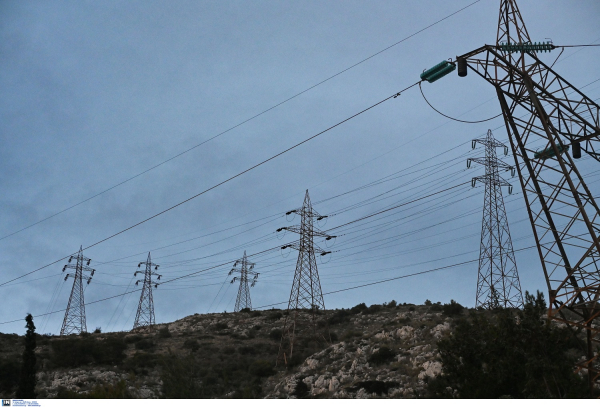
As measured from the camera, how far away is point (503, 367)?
21141 millimetres

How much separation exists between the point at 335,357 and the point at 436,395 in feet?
71.5

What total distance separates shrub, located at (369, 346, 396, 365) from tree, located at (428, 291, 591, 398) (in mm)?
19009

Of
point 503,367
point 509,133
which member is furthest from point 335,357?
point 509,133

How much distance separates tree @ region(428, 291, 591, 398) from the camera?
1928 centimetres

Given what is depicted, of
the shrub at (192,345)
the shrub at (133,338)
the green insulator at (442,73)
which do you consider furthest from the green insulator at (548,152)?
the shrub at (133,338)

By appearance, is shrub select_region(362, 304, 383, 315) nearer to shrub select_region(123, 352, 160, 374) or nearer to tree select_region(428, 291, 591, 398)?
shrub select_region(123, 352, 160, 374)

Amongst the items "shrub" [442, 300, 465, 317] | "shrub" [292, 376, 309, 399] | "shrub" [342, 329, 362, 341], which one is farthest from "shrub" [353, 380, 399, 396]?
"shrub" [442, 300, 465, 317]

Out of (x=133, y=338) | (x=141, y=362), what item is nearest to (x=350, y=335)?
(x=141, y=362)

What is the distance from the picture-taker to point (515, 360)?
2114cm

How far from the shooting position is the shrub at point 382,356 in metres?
42.1

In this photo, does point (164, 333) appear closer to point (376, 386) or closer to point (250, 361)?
point (250, 361)

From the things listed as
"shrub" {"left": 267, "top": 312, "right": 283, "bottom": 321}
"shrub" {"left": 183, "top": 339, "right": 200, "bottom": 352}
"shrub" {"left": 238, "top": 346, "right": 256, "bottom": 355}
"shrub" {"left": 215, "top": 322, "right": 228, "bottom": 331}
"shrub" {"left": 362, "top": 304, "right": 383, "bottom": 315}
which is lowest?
"shrub" {"left": 238, "top": 346, "right": 256, "bottom": 355}

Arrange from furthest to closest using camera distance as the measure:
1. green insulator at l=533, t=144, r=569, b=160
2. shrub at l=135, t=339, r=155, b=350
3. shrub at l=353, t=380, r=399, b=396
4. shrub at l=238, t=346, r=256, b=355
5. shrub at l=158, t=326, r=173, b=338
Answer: shrub at l=158, t=326, r=173, b=338 < shrub at l=135, t=339, r=155, b=350 < shrub at l=238, t=346, r=256, b=355 < shrub at l=353, t=380, r=399, b=396 < green insulator at l=533, t=144, r=569, b=160
